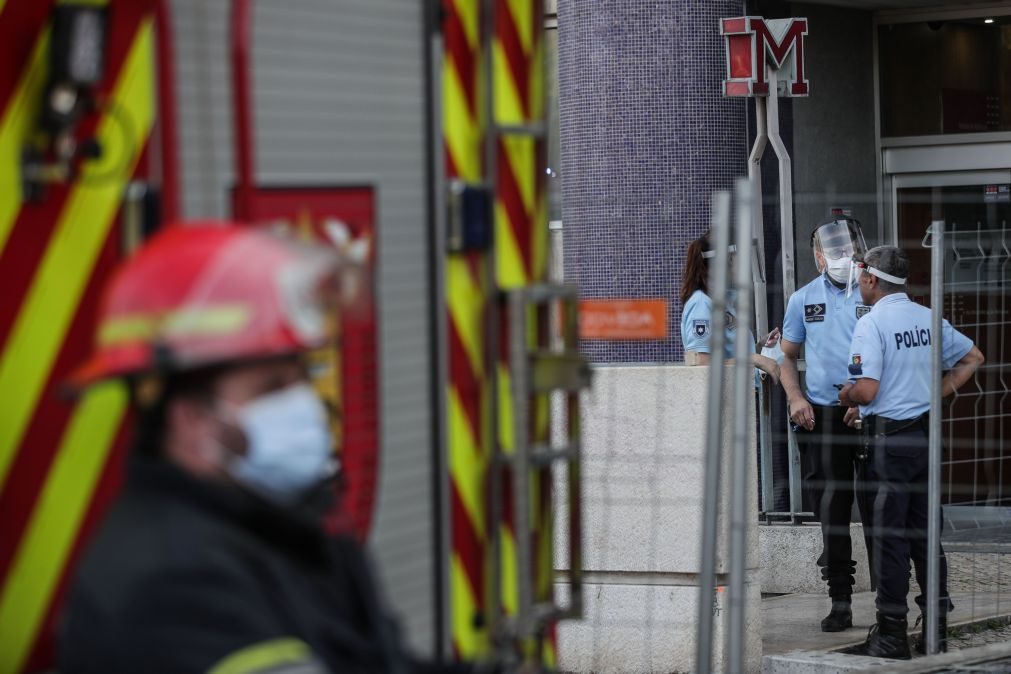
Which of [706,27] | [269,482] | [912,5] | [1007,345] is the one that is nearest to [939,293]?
[1007,345]

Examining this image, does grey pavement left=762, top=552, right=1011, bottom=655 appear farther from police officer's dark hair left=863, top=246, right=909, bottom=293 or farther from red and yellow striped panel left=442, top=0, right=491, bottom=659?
red and yellow striped panel left=442, top=0, right=491, bottom=659

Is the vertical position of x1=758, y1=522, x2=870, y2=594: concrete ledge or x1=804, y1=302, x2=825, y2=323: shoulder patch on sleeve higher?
x1=804, y1=302, x2=825, y2=323: shoulder patch on sleeve

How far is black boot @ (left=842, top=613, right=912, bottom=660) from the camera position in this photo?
7.21 meters

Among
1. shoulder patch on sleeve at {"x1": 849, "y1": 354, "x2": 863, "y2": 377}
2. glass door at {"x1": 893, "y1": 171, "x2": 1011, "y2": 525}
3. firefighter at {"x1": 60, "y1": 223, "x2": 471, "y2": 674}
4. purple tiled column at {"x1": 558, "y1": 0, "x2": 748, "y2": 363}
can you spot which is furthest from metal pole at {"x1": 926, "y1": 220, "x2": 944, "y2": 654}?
firefighter at {"x1": 60, "y1": 223, "x2": 471, "y2": 674}

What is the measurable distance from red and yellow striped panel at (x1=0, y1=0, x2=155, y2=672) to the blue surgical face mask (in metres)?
0.59

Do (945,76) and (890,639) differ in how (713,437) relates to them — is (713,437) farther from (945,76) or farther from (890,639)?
(945,76)

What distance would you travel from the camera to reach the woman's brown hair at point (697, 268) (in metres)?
8.21

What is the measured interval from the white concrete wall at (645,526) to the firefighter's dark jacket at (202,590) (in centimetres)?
518

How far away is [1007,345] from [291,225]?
5.80m

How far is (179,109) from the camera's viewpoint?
264 centimetres

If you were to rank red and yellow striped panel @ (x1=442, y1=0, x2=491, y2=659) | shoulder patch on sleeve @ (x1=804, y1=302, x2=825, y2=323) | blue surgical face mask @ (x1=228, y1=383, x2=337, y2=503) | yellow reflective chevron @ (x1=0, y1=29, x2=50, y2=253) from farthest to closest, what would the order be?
shoulder patch on sleeve @ (x1=804, y1=302, x2=825, y2=323) < red and yellow striped panel @ (x1=442, y1=0, x2=491, y2=659) < yellow reflective chevron @ (x1=0, y1=29, x2=50, y2=253) < blue surgical face mask @ (x1=228, y1=383, x2=337, y2=503)

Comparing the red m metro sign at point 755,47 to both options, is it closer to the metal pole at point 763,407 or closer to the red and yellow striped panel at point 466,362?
the metal pole at point 763,407

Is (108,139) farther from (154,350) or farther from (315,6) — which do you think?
(154,350)

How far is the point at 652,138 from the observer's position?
1045 cm
